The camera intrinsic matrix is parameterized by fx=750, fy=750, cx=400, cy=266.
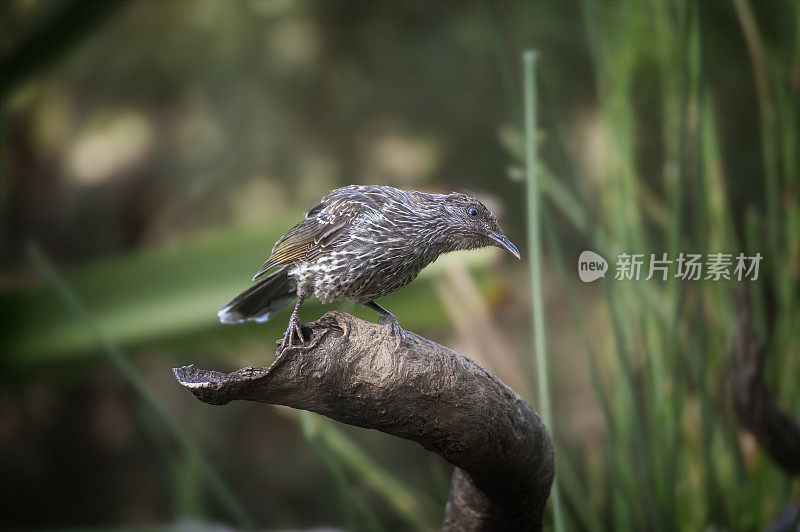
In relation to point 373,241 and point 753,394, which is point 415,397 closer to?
point 373,241

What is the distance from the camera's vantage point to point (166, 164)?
2.04 meters

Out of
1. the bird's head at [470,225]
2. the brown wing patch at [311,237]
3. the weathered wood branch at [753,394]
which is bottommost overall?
the weathered wood branch at [753,394]

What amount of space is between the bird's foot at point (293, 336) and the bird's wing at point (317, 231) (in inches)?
3.0

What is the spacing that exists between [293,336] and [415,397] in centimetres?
12

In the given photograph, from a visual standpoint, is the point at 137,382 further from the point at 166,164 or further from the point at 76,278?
the point at 166,164

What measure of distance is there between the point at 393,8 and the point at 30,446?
1.51 meters

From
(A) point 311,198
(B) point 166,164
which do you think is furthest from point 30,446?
(A) point 311,198

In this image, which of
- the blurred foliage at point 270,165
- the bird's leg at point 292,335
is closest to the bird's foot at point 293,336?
the bird's leg at point 292,335

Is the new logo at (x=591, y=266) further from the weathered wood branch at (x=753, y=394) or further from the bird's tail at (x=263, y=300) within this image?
the bird's tail at (x=263, y=300)

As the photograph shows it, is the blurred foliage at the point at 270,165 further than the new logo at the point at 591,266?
Yes

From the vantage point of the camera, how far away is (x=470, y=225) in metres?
0.66

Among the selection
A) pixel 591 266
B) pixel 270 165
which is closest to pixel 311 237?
pixel 591 266

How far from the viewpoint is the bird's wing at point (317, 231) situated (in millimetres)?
690

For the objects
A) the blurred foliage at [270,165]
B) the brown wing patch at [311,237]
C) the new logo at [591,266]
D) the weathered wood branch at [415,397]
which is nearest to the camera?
the weathered wood branch at [415,397]
